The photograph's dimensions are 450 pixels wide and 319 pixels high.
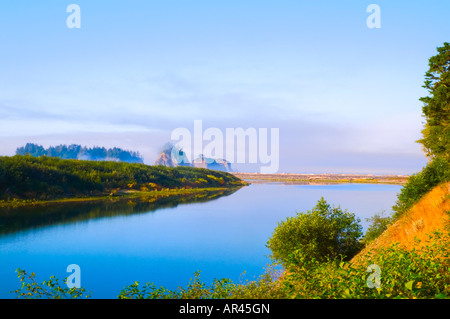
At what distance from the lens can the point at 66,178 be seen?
72562 mm

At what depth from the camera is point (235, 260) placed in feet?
99.2

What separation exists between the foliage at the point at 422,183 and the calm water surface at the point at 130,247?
1216 centimetres

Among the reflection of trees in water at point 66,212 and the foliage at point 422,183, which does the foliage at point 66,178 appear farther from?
the foliage at point 422,183

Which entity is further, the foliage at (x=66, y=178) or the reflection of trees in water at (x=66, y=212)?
the foliage at (x=66, y=178)

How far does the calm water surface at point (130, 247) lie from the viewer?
25.1 meters

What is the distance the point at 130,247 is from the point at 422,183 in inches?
1128

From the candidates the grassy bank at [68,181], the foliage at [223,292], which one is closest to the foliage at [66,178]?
the grassy bank at [68,181]

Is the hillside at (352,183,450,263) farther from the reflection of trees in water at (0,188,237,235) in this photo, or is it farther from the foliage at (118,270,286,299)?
the reflection of trees in water at (0,188,237,235)

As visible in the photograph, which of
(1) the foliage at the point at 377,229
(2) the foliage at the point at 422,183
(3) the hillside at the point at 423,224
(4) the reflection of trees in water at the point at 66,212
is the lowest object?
(4) the reflection of trees in water at the point at 66,212

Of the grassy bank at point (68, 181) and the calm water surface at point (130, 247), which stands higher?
the grassy bank at point (68, 181)
